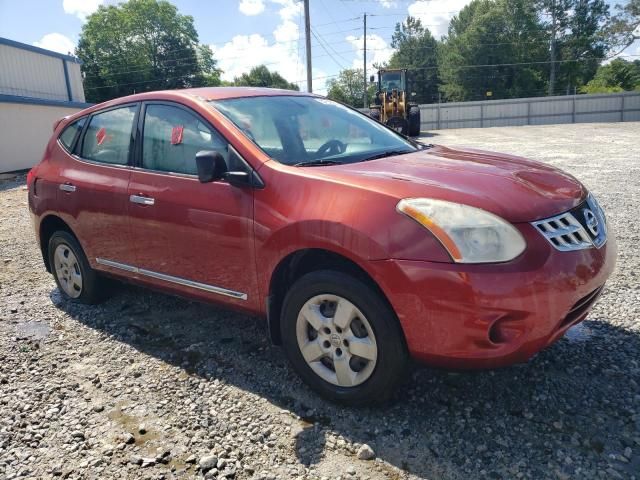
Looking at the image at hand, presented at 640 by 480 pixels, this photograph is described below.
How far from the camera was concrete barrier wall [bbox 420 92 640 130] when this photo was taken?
3534 cm

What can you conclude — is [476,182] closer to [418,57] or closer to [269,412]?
[269,412]

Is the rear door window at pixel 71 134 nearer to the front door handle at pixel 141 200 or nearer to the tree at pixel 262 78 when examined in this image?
the front door handle at pixel 141 200

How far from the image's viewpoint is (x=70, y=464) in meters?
2.43

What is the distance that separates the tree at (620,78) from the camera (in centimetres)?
4816

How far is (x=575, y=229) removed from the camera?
2.50m

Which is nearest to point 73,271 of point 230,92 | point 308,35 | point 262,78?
point 230,92

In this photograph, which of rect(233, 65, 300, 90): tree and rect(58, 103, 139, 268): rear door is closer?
rect(58, 103, 139, 268): rear door

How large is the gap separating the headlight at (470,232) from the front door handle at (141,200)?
6.00ft

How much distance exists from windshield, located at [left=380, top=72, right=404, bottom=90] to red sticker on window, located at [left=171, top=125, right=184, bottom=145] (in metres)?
26.1

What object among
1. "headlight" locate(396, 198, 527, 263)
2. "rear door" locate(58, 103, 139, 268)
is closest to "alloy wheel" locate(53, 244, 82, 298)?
"rear door" locate(58, 103, 139, 268)

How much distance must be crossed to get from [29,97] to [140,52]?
49.1 meters

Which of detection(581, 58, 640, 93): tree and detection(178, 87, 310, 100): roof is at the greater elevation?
detection(581, 58, 640, 93): tree

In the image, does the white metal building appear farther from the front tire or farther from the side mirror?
the front tire

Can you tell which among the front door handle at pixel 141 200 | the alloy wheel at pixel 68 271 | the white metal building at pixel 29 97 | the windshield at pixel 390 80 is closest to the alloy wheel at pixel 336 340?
the front door handle at pixel 141 200
